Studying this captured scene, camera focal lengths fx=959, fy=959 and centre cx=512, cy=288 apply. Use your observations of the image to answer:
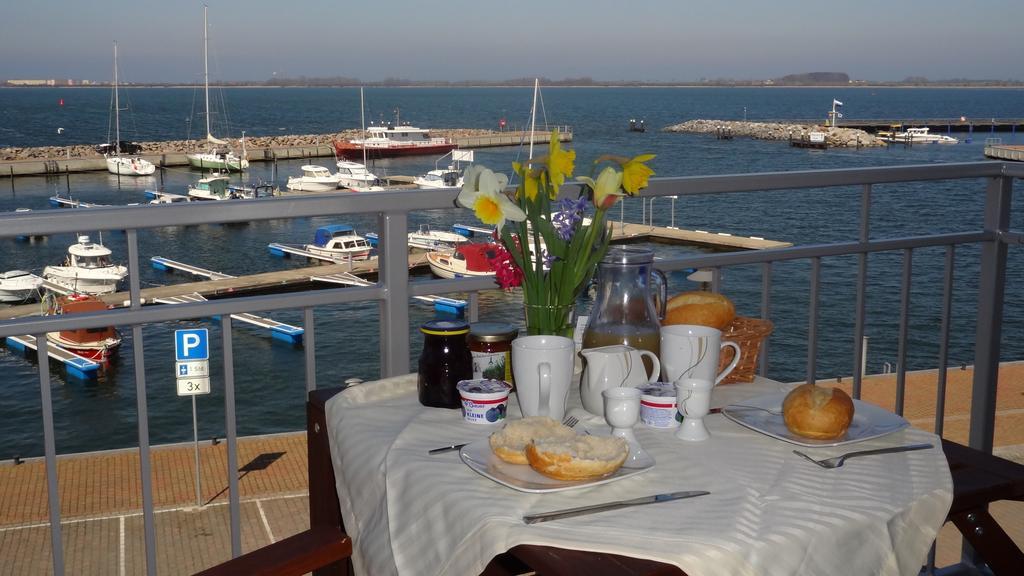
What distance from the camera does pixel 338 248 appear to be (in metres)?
29.9

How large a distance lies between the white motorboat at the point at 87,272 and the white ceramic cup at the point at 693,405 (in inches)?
1136

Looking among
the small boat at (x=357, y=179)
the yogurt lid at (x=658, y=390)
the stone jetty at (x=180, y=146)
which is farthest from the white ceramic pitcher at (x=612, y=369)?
the stone jetty at (x=180, y=146)

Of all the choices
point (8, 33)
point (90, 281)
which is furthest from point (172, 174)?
point (8, 33)

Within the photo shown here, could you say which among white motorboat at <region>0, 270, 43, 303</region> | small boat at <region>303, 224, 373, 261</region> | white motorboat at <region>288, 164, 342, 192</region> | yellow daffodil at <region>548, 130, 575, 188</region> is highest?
yellow daffodil at <region>548, 130, 575, 188</region>

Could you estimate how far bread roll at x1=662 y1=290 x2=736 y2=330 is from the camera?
5.40 ft

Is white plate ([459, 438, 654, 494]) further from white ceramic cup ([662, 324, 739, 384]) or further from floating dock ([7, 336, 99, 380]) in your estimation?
floating dock ([7, 336, 99, 380])

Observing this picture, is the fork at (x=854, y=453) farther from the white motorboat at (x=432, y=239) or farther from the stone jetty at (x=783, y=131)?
the stone jetty at (x=783, y=131)

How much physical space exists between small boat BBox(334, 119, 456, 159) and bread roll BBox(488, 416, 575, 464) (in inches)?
2372

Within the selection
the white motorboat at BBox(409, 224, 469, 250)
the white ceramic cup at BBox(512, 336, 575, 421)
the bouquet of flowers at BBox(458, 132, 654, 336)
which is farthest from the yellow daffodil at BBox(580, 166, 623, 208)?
the white motorboat at BBox(409, 224, 469, 250)

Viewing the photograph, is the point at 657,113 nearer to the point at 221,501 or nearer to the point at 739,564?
the point at 221,501

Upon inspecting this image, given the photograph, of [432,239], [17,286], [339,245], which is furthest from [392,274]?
[17,286]

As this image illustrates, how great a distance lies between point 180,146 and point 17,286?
127 feet

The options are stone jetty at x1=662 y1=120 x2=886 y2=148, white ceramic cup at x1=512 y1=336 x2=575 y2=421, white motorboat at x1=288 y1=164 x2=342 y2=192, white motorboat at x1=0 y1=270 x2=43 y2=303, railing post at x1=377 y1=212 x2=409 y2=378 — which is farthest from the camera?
stone jetty at x1=662 y1=120 x2=886 y2=148

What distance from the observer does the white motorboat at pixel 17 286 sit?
89.1 ft
